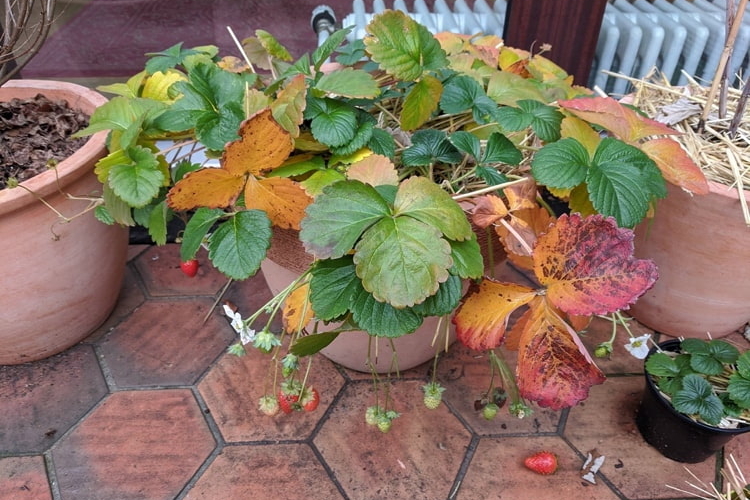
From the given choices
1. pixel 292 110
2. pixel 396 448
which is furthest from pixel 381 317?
pixel 396 448

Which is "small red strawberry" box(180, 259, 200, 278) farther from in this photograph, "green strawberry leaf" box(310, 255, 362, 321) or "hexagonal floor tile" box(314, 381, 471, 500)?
"green strawberry leaf" box(310, 255, 362, 321)

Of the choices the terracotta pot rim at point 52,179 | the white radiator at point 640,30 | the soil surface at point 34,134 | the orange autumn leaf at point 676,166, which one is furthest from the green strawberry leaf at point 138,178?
the white radiator at point 640,30

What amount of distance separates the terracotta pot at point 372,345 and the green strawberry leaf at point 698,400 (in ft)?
1.40

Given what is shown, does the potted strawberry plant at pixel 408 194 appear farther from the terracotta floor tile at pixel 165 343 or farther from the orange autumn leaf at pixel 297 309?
the terracotta floor tile at pixel 165 343

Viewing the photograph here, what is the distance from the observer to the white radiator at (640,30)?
5.39 feet

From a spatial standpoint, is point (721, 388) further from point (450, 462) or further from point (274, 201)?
point (274, 201)

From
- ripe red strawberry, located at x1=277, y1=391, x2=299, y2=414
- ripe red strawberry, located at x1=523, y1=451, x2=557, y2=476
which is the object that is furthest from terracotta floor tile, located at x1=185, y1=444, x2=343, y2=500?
ripe red strawberry, located at x1=523, y1=451, x2=557, y2=476

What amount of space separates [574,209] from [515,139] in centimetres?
18

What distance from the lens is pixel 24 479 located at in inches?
41.8

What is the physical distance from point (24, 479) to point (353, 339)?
26.2 inches

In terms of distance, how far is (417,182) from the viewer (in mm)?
708

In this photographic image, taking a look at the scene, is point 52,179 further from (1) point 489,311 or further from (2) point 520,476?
(2) point 520,476

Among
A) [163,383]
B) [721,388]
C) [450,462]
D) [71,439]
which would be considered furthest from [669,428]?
[71,439]

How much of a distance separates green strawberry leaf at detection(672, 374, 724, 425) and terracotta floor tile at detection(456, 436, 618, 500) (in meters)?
0.22
